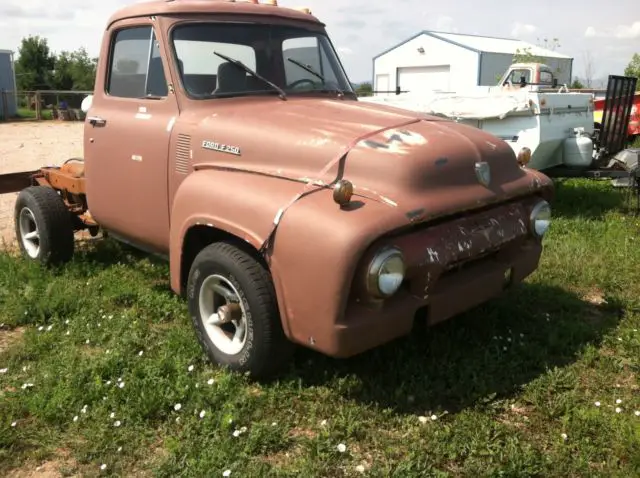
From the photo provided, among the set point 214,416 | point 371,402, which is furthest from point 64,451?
point 371,402

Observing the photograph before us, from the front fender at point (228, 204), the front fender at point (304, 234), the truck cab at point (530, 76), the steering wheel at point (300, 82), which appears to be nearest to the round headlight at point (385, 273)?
the front fender at point (304, 234)

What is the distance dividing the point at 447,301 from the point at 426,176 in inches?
25.8

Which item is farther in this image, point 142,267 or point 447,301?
point 142,267

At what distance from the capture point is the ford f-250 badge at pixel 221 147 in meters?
3.58

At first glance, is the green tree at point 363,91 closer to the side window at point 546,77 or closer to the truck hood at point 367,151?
the side window at point 546,77

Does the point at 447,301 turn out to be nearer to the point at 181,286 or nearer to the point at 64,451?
the point at 181,286

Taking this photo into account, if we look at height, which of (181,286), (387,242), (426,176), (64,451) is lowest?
(64,451)

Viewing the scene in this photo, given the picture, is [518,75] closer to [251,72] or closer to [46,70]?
[251,72]

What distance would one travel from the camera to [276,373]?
11.6 feet

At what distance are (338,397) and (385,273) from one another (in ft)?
2.91

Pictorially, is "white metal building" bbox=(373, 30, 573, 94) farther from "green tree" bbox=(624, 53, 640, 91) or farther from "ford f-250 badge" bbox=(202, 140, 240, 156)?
"ford f-250 badge" bbox=(202, 140, 240, 156)

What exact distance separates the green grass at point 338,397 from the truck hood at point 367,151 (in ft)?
3.33

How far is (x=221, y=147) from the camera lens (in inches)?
144

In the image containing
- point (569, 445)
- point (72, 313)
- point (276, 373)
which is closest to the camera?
point (569, 445)
